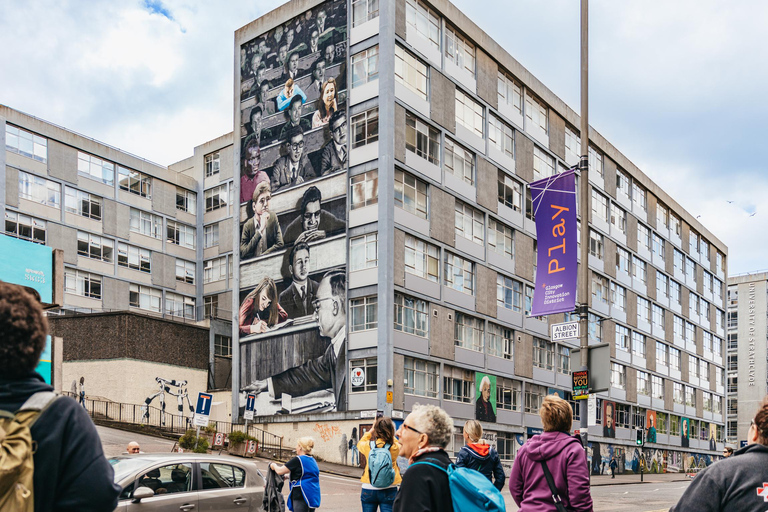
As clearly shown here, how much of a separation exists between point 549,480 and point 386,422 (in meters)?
3.19

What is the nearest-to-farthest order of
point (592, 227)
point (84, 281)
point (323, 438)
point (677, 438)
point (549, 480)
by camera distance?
point (549, 480)
point (323, 438)
point (84, 281)
point (592, 227)
point (677, 438)

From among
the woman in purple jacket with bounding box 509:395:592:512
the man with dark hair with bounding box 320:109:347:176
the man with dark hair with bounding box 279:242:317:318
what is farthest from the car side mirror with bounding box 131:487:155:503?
the man with dark hair with bounding box 320:109:347:176

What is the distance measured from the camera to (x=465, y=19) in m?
51.0

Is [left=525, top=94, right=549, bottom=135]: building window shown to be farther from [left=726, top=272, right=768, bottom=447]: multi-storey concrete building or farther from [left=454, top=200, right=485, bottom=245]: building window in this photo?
[left=726, top=272, right=768, bottom=447]: multi-storey concrete building

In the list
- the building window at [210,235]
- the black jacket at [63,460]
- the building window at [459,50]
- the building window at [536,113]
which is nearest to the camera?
the black jacket at [63,460]

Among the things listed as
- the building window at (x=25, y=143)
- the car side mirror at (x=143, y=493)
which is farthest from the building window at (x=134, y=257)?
the car side mirror at (x=143, y=493)

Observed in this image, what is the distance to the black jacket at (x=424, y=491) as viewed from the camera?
441 centimetres

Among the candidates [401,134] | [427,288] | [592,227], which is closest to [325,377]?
[427,288]

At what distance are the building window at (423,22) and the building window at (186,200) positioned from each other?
2943 cm

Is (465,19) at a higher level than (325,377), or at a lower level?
higher

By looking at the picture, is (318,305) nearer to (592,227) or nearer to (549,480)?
(592,227)

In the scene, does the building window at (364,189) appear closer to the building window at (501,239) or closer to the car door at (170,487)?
the building window at (501,239)

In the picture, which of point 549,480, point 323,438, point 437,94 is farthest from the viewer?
point 437,94

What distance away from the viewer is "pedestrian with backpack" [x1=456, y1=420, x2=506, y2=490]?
31.8ft
